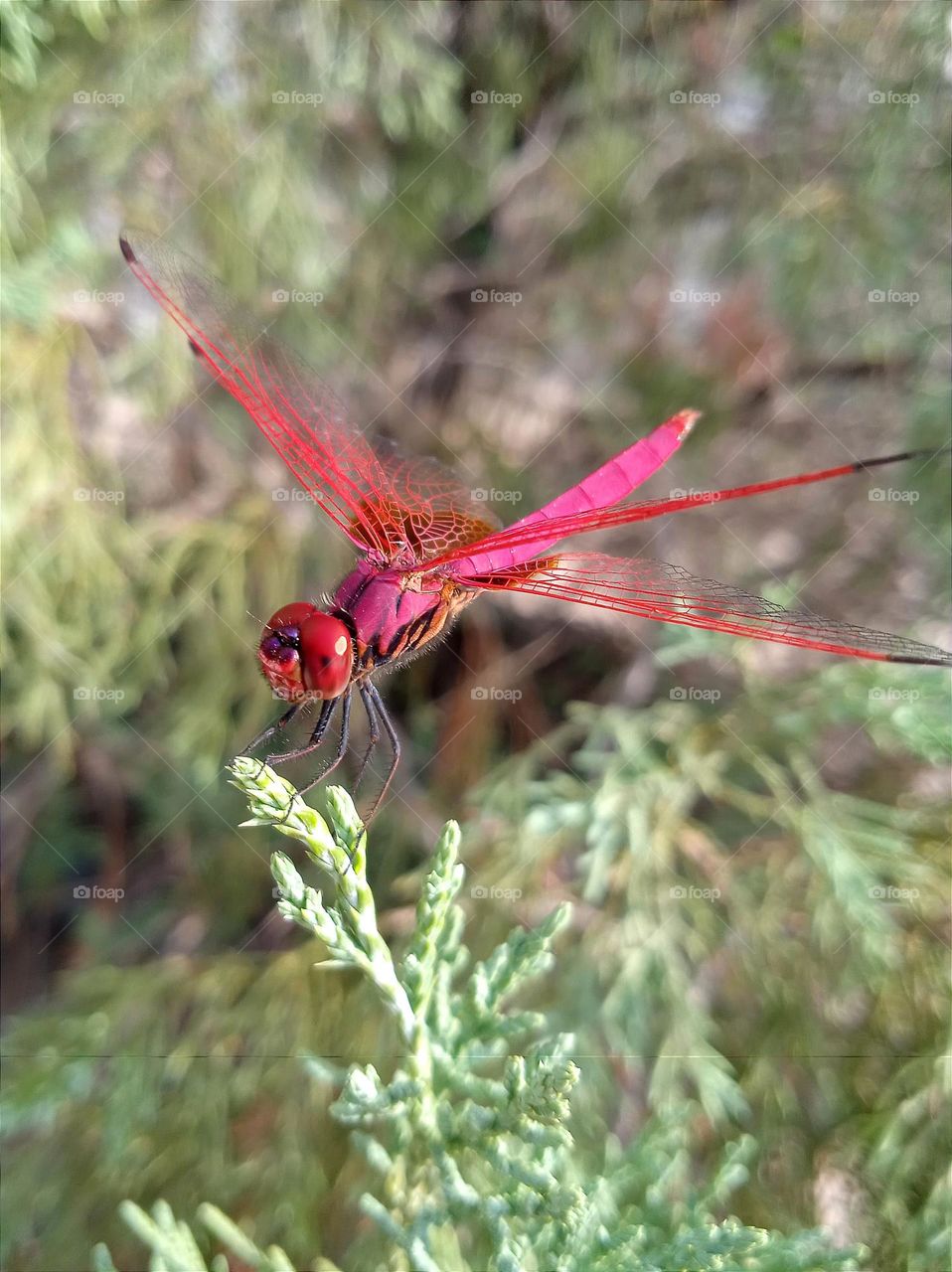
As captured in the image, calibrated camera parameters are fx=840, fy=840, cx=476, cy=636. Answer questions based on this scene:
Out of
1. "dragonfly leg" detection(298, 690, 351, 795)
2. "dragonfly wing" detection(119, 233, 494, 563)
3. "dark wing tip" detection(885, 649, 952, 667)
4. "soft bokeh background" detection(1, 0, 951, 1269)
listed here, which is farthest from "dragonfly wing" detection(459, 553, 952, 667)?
"soft bokeh background" detection(1, 0, 951, 1269)

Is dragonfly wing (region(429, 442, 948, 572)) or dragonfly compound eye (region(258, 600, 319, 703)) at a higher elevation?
dragonfly wing (region(429, 442, 948, 572))

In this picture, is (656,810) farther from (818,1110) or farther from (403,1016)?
(403,1016)

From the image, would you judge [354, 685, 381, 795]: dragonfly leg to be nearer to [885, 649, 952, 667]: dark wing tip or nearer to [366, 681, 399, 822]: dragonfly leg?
[366, 681, 399, 822]: dragonfly leg

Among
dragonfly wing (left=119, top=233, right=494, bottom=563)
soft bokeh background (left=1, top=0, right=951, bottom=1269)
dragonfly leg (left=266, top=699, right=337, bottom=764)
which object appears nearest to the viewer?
dragonfly leg (left=266, top=699, right=337, bottom=764)

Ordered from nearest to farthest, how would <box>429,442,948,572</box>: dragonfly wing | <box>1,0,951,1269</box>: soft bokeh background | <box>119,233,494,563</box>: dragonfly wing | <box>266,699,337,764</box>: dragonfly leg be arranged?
<box>429,442,948,572</box>: dragonfly wing → <box>266,699,337,764</box>: dragonfly leg → <box>119,233,494,563</box>: dragonfly wing → <box>1,0,951,1269</box>: soft bokeh background

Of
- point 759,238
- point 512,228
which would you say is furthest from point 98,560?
point 759,238

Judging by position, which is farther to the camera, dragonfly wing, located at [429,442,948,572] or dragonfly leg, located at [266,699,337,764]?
dragonfly leg, located at [266,699,337,764]

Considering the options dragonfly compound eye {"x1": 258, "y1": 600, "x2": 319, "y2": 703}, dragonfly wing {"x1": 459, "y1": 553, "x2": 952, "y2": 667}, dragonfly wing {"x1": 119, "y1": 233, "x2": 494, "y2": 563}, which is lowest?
dragonfly compound eye {"x1": 258, "y1": 600, "x2": 319, "y2": 703}
